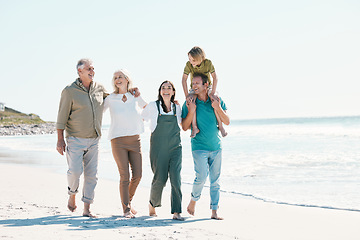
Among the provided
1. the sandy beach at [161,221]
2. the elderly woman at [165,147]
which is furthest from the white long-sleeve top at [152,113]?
the sandy beach at [161,221]

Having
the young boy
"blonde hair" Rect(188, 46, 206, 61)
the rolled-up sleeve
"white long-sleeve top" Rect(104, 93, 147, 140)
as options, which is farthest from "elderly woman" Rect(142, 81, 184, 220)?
the rolled-up sleeve

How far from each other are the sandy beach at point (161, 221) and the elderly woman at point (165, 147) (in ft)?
1.04

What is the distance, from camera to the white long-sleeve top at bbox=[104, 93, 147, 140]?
175 inches

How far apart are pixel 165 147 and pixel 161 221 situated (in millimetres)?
852

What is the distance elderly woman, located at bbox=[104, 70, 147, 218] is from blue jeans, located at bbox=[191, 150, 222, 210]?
0.71 m

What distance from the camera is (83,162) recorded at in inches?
177

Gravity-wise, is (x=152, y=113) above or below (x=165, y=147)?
above

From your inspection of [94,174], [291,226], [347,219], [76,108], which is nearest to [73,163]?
[94,174]

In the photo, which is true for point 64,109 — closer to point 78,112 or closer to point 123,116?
point 78,112

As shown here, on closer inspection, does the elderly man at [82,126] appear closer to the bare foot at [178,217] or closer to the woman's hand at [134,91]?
the woman's hand at [134,91]

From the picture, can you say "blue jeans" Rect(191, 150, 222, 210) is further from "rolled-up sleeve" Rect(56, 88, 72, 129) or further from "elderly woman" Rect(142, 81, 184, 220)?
"rolled-up sleeve" Rect(56, 88, 72, 129)

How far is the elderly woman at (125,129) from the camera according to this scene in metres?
4.43

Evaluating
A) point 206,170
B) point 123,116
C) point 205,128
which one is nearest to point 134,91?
point 123,116

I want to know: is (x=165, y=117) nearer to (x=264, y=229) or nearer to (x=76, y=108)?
(x=76, y=108)
